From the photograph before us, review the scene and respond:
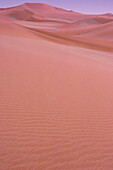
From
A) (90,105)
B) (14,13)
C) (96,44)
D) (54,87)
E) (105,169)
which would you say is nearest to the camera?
(105,169)

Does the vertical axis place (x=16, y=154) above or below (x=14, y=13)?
below

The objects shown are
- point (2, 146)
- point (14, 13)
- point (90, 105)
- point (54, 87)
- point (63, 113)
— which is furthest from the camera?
point (14, 13)

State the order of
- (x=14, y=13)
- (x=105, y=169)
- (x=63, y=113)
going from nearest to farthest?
(x=105, y=169) < (x=63, y=113) < (x=14, y=13)

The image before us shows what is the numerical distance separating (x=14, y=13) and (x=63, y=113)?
7226 centimetres

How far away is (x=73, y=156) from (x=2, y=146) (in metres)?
0.85

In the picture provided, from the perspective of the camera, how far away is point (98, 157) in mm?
1979

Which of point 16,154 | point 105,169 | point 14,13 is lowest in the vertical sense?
point 105,169

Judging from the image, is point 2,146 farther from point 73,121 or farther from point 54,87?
point 54,87

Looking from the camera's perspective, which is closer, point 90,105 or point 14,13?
point 90,105

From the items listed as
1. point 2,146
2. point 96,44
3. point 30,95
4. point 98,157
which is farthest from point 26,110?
point 96,44

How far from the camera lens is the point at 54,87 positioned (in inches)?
151

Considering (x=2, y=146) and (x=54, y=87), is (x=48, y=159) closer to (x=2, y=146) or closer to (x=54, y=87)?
(x=2, y=146)

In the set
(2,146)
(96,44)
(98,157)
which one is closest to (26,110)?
(2,146)

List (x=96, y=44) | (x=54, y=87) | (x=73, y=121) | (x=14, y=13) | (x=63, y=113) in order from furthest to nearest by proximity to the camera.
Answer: (x=14, y=13)
(x=96, y=44)
(x=54, y=87)
(x=63, y=113)
(x=73, y=121)
